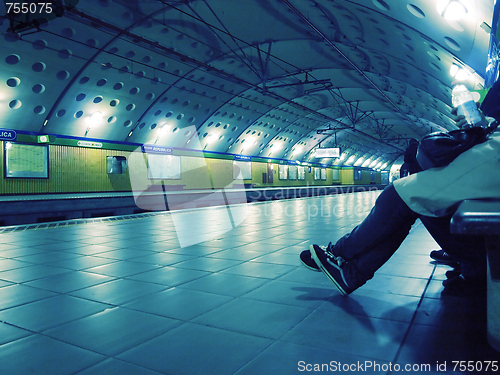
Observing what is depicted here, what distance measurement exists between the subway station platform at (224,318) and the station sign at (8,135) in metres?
12.3

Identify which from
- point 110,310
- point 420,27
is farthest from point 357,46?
point 110,310

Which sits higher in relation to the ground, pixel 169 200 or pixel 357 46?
pixel 357 46

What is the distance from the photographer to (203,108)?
20.9 meters

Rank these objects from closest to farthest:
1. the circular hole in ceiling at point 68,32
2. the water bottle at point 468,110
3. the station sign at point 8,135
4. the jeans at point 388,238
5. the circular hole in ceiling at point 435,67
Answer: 1. the jeans at point 388,238
2. the water bottle at point 468,110
3. the circular hole in ceiling at point 435,67
4. the circular hole in ceiling at point 68,32
5. the station sign at point 8,135

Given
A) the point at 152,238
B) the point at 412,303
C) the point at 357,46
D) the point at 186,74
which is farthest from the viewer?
the point at 186,74

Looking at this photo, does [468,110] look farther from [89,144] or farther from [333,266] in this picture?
[89,144]

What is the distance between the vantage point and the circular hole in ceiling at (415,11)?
8.22m

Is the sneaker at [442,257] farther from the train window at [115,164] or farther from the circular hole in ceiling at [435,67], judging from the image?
the train window at [115,164]

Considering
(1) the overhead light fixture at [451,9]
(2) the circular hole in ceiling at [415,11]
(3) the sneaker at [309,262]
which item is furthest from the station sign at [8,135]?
(3) the sneaker at [309,262]

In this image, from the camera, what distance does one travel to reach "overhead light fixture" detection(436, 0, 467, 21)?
6.75 metres

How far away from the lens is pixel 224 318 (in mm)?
2141

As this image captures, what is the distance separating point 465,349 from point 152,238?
15.3 ft

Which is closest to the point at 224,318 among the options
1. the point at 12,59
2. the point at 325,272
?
the point at 325,272

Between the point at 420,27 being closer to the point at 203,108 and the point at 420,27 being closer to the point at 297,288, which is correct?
the point at 297,288
